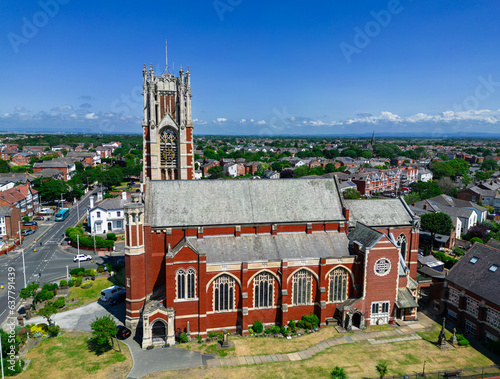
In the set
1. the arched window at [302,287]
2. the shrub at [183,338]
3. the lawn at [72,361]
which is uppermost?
the arched window at [302,287]

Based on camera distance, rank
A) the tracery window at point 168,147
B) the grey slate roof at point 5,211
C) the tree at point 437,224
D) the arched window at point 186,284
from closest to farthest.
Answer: the arched window at point 186,284
the tracery window at point 168,147
the tree at point 437,224
the grey slate roof at point 5,211

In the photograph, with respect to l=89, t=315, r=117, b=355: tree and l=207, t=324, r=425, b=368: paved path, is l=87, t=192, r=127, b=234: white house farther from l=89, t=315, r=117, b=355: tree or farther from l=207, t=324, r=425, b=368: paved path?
l=207, t=324, r=425, b=368: paved path

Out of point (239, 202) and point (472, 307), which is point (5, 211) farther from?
point (472, 307)

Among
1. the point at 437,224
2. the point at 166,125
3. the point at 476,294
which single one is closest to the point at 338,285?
the point at 476,294

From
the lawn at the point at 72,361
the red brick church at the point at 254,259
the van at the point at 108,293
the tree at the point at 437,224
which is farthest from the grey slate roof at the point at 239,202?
the tree at the point at 437,224

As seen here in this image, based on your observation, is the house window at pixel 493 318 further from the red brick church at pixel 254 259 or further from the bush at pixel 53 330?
the bush at pixel 53 330

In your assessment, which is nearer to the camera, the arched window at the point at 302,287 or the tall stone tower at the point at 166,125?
the arched window at the point at 302,287

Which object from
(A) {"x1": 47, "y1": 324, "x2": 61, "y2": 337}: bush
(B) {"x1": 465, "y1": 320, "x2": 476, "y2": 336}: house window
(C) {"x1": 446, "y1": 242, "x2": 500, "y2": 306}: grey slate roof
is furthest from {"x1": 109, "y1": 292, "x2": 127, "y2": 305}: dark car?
(B) {"x1": 465, "y1": 320, "x2": 476, "y2": 336}: house window

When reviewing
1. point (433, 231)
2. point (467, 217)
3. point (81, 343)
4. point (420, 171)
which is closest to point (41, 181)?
point (81, 343)
